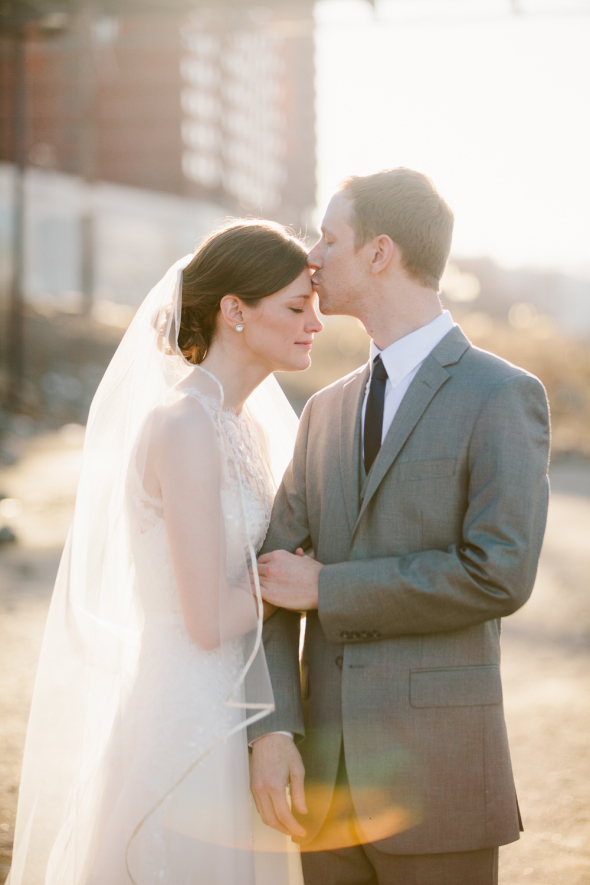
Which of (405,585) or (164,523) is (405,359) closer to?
(405,585)

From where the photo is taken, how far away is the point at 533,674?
5.75 metres

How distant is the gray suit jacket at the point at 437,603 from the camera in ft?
6.91

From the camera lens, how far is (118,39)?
41.5 ft

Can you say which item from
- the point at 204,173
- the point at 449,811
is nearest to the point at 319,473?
the point at 449,811

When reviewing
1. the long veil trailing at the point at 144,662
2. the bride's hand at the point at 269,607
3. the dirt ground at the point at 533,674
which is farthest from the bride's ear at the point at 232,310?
the dirt ground at the point at 533,674

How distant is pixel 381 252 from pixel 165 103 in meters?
38.5

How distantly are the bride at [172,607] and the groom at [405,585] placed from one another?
0.15 metres

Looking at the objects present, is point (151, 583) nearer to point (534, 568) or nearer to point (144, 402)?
point (144, 402)

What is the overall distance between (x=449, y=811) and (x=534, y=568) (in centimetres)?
69

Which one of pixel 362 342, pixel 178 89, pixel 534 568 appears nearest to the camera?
pixel 534 568

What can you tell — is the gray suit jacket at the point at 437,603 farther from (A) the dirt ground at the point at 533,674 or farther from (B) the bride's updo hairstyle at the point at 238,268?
(A) the dirt ground at the point at 533,674

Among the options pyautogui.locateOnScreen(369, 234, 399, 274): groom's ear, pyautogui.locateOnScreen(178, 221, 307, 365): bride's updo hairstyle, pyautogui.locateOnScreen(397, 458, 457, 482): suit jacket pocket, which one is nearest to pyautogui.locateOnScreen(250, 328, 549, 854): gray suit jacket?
pyautogui.locateOnScreen(397, 458, 457, 482): suit jacket pocket

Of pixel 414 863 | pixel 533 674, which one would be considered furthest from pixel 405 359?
pixel 533 674

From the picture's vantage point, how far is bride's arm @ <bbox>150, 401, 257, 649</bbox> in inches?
91.5
